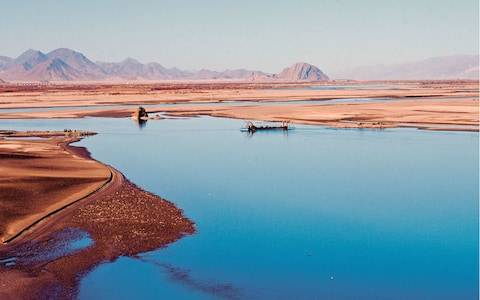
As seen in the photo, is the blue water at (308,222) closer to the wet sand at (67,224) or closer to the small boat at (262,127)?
the wet sand at (67,224)

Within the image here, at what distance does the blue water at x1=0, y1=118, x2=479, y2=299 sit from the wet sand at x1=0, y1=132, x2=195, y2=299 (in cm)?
82

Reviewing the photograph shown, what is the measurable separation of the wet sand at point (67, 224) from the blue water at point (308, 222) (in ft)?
2.69

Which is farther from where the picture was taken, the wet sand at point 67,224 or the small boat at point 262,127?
the small boat at point 262,127

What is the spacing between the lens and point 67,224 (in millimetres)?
21188

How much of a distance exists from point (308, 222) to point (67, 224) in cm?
855

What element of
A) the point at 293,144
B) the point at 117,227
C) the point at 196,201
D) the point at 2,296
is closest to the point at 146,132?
the point at 293,144

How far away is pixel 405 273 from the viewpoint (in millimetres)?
16406

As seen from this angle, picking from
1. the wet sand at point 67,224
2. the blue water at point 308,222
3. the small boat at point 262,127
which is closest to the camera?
the blue water at point 308,222

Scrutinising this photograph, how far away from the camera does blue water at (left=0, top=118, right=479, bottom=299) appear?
51.6 feet

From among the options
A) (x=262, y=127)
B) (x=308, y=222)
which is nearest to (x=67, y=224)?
(x=308, y=222)

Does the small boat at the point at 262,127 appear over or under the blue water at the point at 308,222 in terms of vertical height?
over

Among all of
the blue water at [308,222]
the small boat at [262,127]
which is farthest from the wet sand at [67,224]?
the small boat at [262,127]

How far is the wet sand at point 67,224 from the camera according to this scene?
16.5 metres

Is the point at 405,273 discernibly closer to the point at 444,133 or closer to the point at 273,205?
the point at 273,205
